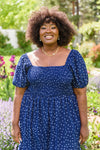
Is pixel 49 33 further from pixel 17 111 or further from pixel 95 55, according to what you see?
pixel 95 55

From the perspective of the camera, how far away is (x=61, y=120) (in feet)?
6.30

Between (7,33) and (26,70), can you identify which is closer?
(26,70)

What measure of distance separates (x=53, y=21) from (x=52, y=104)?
2.34ft

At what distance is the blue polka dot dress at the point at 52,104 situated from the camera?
6.24ft

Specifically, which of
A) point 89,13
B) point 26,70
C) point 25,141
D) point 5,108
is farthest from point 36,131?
point 89,13

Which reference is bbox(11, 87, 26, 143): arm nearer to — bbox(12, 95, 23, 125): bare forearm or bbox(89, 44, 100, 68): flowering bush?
bbox(12, 95, 23, 125): bare forearm

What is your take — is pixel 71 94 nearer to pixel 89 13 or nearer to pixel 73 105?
pixel 73 105

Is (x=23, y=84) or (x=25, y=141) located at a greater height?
(x=23, y=84)

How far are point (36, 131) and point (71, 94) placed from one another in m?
0.43

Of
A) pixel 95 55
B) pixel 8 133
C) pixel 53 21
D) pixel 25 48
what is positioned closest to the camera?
pixel 53 21

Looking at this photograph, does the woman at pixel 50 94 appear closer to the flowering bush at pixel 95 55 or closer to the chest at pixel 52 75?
the chest at pixel 52 75

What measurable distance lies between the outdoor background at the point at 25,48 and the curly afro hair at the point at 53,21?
28 centimetres

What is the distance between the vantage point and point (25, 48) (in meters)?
19.1

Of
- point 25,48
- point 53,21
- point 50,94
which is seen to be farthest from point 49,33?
point 25,48
